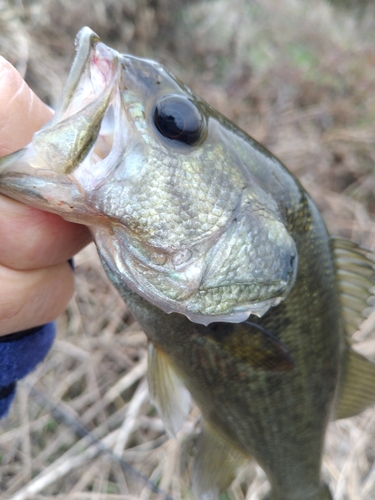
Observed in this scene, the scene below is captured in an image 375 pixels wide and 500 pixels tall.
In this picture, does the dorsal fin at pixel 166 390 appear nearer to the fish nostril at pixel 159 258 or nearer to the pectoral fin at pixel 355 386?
the fish nostril at pixel 159 258

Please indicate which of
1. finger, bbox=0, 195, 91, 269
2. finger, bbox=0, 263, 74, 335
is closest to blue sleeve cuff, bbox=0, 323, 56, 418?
finger, bbox=0, 263, 74, 335

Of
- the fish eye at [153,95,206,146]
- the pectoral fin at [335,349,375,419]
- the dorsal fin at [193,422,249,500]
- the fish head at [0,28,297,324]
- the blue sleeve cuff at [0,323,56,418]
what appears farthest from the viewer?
the dorsal fin at [193,422,249,500]

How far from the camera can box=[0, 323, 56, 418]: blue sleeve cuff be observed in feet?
3.54

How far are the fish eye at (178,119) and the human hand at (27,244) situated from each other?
268 mm

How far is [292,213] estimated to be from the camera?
1.02 meters

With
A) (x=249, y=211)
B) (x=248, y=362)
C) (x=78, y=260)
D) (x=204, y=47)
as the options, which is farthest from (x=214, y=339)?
(x=204, y=47)

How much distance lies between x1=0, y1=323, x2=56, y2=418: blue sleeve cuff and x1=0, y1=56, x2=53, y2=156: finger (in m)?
0.54

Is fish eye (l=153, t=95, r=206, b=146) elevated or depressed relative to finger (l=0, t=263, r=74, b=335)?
elevated

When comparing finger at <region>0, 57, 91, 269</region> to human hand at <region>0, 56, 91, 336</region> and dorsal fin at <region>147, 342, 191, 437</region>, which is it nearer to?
human hand at <region>0, 56, 91, 336</region>

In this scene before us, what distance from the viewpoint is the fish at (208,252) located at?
0.72 meters

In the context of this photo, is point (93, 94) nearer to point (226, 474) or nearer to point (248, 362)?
point (248, 362)

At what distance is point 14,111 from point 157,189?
328 millimetres

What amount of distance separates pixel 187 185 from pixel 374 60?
4837 mm

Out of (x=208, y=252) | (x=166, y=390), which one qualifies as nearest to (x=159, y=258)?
(x=208, y=252)
